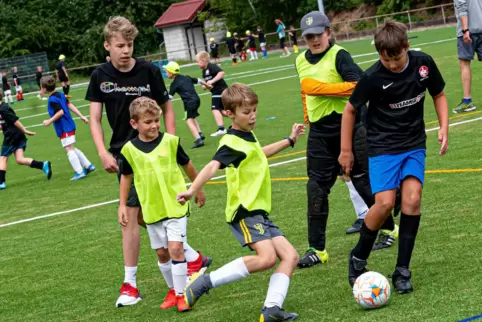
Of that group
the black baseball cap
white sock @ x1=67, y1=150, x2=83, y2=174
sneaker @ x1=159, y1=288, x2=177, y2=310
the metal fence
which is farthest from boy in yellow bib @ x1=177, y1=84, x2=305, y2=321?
the metal fence

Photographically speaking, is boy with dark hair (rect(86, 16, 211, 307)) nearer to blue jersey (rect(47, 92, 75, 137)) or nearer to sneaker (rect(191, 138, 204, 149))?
blue jersey (rect(47, 92, 75, 137))

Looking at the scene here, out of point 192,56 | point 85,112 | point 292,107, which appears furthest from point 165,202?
point 192,56

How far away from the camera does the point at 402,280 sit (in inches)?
229

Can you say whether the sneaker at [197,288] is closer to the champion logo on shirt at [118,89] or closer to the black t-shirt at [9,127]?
the champion logo on shirt at [118,89]

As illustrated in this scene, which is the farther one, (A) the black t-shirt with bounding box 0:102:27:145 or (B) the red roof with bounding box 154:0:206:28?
(B) the red roof with bounding box 154:0:206:28

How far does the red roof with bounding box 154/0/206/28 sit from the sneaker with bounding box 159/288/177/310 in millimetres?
66117

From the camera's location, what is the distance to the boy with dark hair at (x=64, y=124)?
51.2 feet

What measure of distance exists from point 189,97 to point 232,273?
490 inches

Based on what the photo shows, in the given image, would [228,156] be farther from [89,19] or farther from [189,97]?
[89,19]

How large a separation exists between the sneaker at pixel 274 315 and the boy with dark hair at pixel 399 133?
72cm

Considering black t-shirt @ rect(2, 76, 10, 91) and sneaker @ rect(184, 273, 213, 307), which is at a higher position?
sneaker @ rect(184, 273, 213, 307)

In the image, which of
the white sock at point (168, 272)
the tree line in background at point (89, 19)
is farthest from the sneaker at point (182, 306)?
the tree line in background at point (89, 19)

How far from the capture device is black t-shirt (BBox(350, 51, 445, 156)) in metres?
5.92

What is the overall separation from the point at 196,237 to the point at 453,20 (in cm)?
4548
